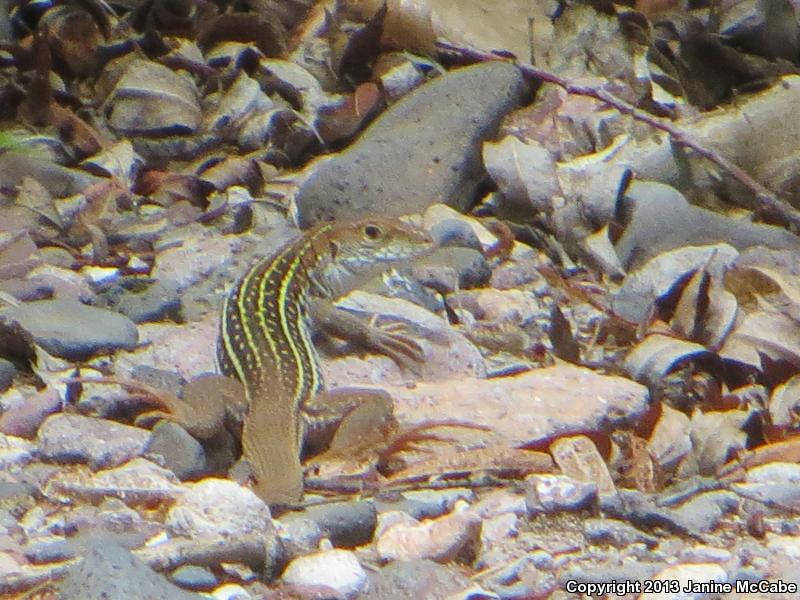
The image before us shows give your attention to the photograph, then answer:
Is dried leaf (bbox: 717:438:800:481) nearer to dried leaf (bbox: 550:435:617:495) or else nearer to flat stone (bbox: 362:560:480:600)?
dried leaf (bbox: 550:435:617:495)

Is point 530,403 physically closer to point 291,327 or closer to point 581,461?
point 581,461

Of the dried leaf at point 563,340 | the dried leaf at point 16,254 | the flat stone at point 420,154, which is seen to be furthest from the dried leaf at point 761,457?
the dried leaf at point 16,254

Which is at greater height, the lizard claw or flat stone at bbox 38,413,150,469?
flat stone at bbox 38,413,150,469

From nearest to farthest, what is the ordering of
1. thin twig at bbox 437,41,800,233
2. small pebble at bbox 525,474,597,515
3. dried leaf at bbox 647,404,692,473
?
1. small pebble at bbox 525,474,597,515
2. dried leaf at bbox 647,404,692,473
3. thin twig at bbox 437,41,800,233

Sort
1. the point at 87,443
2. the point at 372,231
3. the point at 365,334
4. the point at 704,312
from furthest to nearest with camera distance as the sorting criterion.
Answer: the point at 372,231 < the point at 365,334 < the point at 704,312 < the point at 87,443

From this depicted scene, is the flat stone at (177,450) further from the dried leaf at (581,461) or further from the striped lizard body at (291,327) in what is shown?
the dried leaf at (581,461)

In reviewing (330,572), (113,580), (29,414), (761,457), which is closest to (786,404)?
(761,457)

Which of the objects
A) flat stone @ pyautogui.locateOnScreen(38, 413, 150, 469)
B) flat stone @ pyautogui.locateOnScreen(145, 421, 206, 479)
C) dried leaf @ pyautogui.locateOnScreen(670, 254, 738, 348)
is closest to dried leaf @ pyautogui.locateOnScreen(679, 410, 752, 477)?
dried leaf @ pyautogui.locateOnScreen(670, 254, 738, 348)
